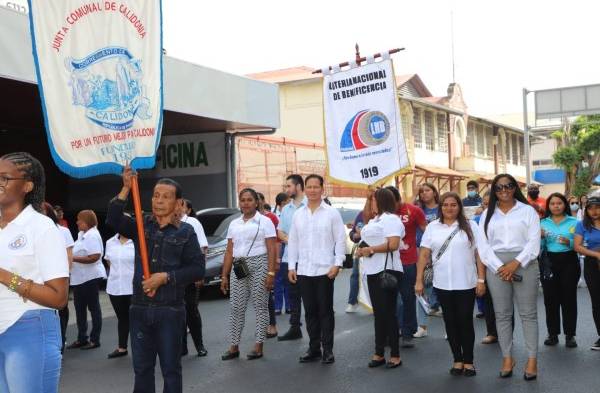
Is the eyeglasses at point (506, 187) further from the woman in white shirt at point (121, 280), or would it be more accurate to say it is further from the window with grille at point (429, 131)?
the window with grille at point (429, 131)

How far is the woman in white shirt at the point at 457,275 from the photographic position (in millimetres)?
7207

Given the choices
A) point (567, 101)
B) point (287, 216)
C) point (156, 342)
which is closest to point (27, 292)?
point (156, 342)

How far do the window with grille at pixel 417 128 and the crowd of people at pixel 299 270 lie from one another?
2583 cm

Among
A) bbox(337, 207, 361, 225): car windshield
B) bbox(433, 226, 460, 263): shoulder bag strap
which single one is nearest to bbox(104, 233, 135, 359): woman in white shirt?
bbox(433, 226, 460, 263): shoulder bag strap

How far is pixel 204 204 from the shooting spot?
20.2 meters

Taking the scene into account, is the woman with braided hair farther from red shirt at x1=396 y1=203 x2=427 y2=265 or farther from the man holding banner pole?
red shirt at x1=396 y1=203 x2=427 y2=265

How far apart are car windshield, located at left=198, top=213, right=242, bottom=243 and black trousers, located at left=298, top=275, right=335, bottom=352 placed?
625cm

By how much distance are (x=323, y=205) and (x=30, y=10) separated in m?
3.73

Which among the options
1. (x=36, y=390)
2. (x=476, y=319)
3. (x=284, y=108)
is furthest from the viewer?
(x=284, y=108)

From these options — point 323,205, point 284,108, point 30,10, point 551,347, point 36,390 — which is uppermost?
point 284,108

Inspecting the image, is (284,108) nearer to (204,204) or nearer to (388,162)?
(204,204)

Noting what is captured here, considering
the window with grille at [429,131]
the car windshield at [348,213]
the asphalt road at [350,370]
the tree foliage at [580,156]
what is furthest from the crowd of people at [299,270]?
the tree foliage at [580,156]

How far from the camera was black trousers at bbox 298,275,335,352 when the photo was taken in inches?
311

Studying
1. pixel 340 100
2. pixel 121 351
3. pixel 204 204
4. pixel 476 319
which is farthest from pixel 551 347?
pixel 204 204
